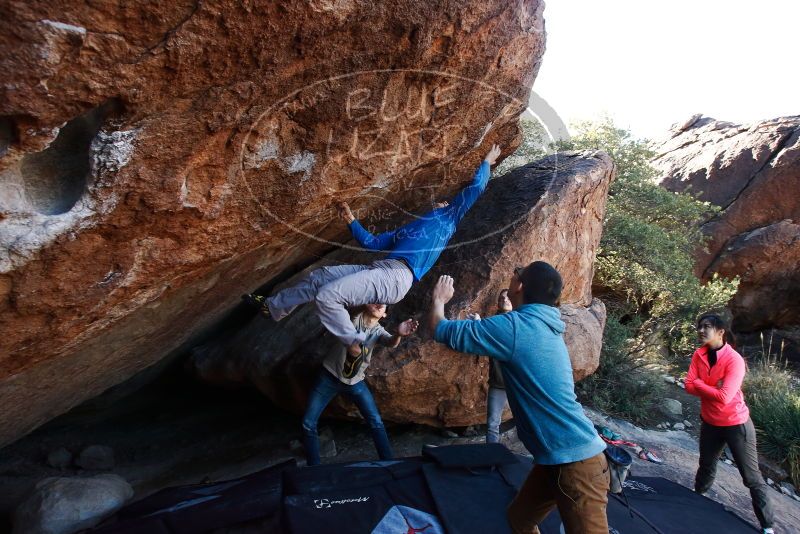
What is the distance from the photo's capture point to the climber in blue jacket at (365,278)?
390 centimetres

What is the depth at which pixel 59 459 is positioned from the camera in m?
5.43

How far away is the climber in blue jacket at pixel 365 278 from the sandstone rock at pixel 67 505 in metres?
1.66

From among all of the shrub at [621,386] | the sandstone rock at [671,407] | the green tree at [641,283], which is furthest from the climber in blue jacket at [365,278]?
the sandstone rock at [671,407]

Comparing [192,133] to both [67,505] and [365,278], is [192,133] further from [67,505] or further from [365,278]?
[67,505]

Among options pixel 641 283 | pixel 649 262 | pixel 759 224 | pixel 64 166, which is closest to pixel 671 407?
pixel 641 283

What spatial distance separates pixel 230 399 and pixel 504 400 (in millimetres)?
3616

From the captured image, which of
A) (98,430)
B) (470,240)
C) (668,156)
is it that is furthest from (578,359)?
(668,156)

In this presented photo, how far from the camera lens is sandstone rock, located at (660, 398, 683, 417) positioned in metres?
7.41

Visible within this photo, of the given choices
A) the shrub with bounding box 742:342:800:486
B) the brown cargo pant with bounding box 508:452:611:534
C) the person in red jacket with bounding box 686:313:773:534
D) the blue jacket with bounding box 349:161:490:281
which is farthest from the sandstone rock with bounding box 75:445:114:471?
the shrub with bounding box 742:342:800:486

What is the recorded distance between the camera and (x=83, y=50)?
2348 mm

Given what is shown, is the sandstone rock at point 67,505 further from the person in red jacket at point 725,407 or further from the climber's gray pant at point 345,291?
the person in red jacket at point 725,407

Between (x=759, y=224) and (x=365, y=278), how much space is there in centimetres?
1129

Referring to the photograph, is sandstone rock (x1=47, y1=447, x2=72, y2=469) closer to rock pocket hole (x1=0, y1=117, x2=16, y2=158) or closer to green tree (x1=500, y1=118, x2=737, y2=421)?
rock pocket hole (x1=0, y1=117, x2=16, y2=158)

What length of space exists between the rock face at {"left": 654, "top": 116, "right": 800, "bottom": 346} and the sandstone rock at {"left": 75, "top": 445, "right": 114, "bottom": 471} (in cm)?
1135
